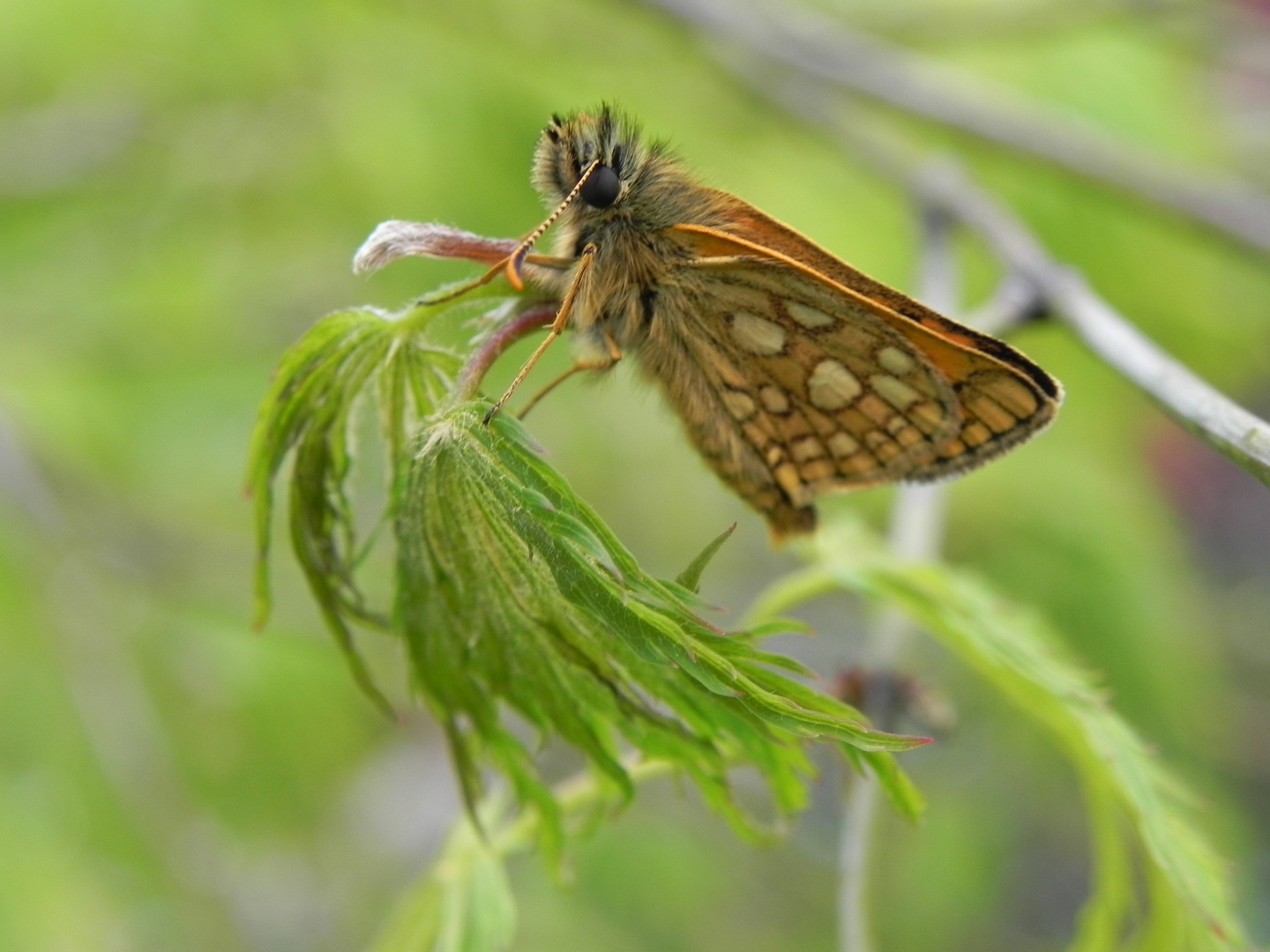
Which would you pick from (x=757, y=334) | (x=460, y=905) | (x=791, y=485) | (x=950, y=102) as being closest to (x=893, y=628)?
(x=791, y=485)

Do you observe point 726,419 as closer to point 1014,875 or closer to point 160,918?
point 160,918

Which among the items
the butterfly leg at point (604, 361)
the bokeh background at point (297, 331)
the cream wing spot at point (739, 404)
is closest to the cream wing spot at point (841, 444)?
the cream wing spot at point (739, 404)

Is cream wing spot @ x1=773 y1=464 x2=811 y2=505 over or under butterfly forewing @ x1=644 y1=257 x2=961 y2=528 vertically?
under

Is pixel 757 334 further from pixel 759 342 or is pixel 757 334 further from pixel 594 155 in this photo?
pixel 594 155

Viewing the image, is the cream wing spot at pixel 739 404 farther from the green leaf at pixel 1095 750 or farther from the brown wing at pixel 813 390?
the green leaf at pixel 1095 750

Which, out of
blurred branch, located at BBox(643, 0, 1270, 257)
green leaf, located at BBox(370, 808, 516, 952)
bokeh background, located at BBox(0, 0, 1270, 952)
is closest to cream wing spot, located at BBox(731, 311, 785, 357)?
green leaf, located at BBox(370, 808, 516, 952)

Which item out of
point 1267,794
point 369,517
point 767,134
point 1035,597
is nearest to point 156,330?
point 369,517

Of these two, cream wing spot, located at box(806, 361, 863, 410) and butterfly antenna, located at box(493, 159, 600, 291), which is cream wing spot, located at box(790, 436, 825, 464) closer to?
cream wing spot, located at box(806, 361, 863, 410)
